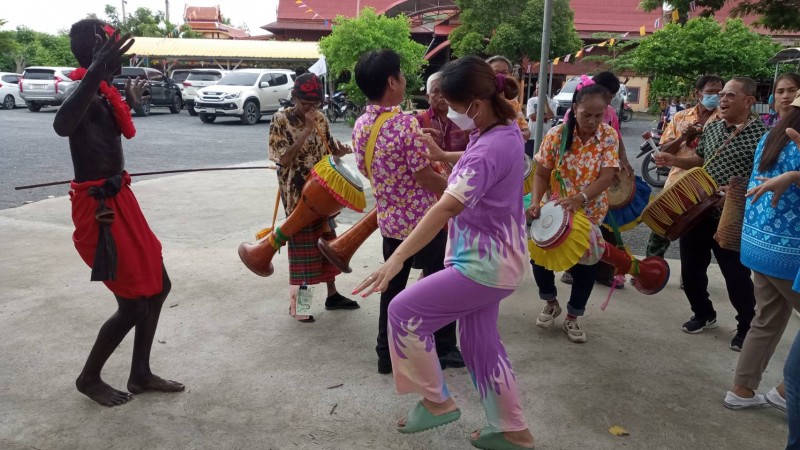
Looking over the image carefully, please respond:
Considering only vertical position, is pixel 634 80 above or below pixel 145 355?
above

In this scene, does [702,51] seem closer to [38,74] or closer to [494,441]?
[494,441]

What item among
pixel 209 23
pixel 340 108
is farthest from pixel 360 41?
pixel 209 23

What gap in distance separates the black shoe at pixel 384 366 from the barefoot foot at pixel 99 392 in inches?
49.5

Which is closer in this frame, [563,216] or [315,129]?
[563,216]

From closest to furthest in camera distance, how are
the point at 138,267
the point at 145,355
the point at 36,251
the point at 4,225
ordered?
the point at 138,267, the point at 145,355, the point at 36,251, the point at 4,225

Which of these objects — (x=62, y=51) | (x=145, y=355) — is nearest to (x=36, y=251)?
(x=145, y=355)

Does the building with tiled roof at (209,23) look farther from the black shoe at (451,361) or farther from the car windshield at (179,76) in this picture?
the black shoe at (451,361)

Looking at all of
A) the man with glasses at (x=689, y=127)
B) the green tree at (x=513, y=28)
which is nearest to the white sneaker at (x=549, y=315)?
the man with glasses at (x=689, y=127)

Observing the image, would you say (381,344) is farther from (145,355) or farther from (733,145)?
(733,145)

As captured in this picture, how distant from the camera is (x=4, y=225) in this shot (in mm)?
6152

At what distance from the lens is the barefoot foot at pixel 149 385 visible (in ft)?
10.1

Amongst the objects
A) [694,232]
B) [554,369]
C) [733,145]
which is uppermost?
[733,145]

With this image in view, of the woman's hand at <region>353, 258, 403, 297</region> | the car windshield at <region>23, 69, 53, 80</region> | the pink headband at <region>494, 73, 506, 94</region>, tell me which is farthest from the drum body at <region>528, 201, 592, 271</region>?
the car windshield at <region>23, 69, 53, 80</region>

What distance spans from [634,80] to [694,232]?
93.7 feet
